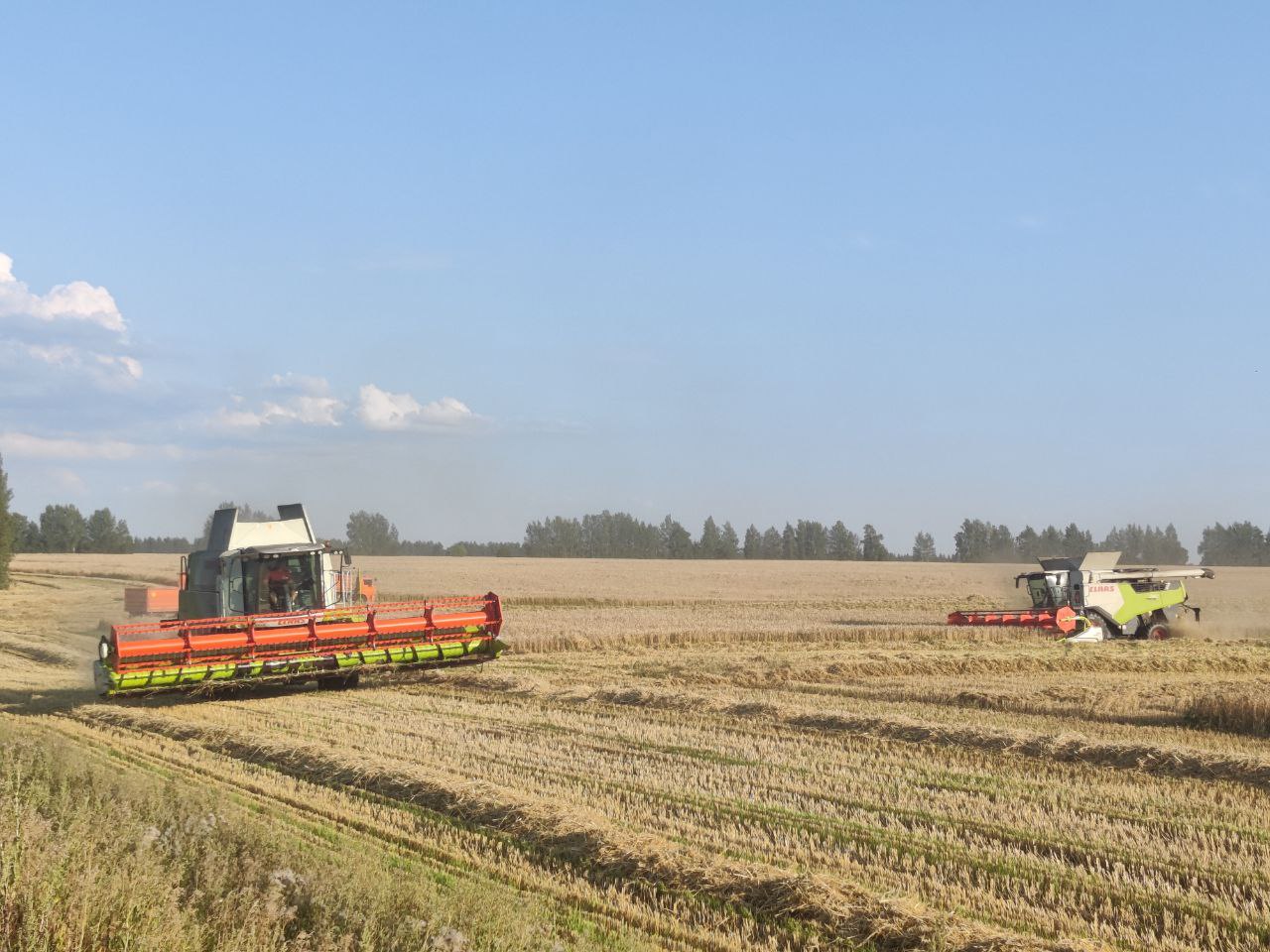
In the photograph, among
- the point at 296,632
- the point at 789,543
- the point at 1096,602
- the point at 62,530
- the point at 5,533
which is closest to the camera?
the point at 296,632

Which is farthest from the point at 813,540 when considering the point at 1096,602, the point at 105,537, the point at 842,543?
the point at 1096,602

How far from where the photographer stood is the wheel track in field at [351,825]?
587cm

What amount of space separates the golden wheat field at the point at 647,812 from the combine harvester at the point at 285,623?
0.58m

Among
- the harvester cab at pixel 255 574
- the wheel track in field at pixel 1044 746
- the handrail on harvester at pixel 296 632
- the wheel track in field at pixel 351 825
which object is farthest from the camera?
the harvester cab at pixel 255 574

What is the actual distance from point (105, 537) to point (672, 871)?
330ft

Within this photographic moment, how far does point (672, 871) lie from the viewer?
21.2 feet

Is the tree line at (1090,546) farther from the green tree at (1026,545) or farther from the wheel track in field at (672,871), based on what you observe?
the wheel track in field at (672,871)

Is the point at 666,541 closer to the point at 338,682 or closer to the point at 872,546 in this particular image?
the point at 872,546

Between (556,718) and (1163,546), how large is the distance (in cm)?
7401

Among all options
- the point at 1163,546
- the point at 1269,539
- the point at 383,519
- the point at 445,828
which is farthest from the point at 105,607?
the point at 1269,539

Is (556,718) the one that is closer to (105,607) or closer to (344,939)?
(344,939)

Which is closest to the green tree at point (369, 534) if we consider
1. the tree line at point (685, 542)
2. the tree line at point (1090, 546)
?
the tree line at point (685, 542)

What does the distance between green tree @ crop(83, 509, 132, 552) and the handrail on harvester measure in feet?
288

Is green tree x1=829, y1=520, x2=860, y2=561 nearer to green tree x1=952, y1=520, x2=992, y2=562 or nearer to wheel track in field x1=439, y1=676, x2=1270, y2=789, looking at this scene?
green tree x1=952, y1=520, x2=992, y2=562
